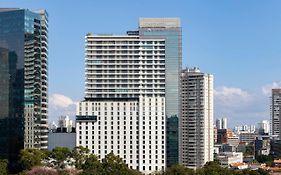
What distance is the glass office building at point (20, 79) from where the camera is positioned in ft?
198

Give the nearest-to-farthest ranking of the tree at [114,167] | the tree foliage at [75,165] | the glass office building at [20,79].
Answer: the tree foliage at [75,165], the tree at [114,167], the glass office building at [20,79]

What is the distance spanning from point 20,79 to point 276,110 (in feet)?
282

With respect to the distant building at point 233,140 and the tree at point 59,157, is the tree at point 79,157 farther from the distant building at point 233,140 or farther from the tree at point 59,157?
the distant building at point 233,140

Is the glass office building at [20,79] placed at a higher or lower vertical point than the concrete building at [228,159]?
higher

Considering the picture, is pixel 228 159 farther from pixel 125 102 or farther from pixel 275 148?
pixel 275 148

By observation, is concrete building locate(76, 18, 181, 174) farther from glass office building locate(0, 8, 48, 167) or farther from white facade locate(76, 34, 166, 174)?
glass office building locate(0, 8, 48, 167)

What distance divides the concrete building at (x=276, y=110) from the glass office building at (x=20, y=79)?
8140 centimetres

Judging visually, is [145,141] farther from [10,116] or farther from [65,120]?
[65,120]

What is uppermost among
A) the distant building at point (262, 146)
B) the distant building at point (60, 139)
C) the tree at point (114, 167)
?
the distant building at point (60, 139)

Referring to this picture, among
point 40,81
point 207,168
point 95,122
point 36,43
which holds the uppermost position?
point 36,43

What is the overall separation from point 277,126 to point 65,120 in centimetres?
6220

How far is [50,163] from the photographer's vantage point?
178 feet

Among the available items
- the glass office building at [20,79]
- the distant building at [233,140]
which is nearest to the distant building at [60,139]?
the glass office building at [20,79]

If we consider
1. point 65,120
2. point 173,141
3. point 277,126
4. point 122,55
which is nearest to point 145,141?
point 173,141
